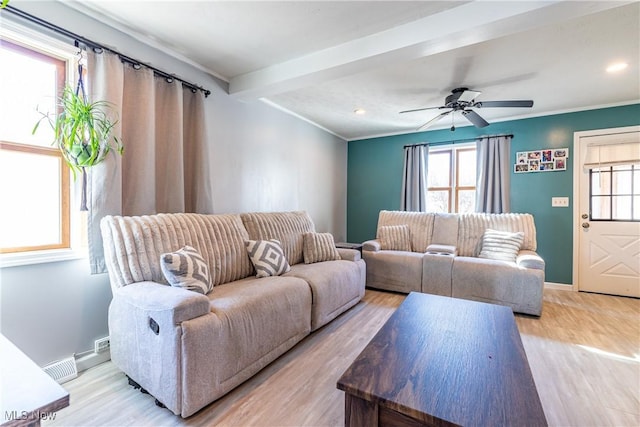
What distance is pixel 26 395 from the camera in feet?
2.00

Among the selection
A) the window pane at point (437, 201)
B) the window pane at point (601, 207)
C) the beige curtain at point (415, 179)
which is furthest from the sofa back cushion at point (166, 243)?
the window pane at point (601, 207)

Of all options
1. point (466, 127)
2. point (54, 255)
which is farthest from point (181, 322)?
point (466, 127)

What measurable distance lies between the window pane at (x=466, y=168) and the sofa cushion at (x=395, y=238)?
52.2 inches

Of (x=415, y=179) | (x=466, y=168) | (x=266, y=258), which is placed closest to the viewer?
(x=266, y=258)

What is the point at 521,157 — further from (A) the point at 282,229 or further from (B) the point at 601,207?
(A) the point at 282,229

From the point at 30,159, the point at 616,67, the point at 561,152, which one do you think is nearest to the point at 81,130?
the point at 30,159

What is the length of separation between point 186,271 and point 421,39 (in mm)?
2269

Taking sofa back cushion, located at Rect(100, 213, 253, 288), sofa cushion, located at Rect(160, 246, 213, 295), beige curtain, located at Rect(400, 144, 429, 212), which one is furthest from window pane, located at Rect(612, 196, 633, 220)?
sofa cushion, located at Rect(160, 246, 213, 295)

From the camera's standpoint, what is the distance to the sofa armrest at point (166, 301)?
1.41 meters

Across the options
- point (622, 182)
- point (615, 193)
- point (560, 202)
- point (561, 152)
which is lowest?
point (560, 202)

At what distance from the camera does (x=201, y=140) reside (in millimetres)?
2652

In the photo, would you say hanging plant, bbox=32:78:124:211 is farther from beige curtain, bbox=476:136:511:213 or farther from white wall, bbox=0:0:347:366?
beige curtain, bbox=476:136:511:213

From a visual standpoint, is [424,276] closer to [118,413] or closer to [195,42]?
[118,413]

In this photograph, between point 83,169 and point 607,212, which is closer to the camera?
point 83,169
